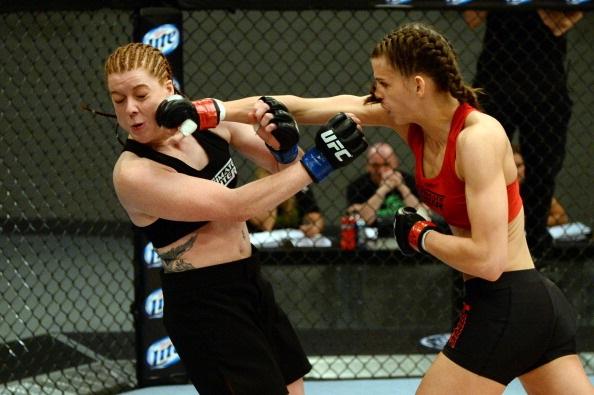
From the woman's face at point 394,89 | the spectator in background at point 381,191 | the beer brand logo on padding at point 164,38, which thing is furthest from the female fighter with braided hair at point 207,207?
the spectator in background at point 381,191

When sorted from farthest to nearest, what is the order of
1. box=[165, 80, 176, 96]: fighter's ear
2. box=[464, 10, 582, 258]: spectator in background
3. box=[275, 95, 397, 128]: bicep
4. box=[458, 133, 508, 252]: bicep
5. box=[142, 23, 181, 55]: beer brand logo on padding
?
1. box=[464, 10, 582, 258]: spectator in background
2. box=[142, 23, 181, 55]: beer brand logo on padding
3. box=[275, 95, 397, 128]: bicep
4. box=[165, 80, 176, 96]: fighter's ear
5. box=[458, 133, 508, 252]: bicep

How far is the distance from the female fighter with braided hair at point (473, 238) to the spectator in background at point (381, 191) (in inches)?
83.1

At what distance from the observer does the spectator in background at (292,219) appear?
4.55 meters

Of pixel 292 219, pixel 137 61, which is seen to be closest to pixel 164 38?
pixel 137 61

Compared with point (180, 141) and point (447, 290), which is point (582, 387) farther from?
point (447, 290)

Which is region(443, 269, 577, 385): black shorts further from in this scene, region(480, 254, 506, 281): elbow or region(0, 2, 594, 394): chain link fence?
region(0, 2, 594, 394): chain link fence

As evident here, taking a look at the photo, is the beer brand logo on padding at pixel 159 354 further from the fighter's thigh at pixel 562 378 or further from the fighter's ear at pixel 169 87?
the fighter's thigh at pixel 562 378

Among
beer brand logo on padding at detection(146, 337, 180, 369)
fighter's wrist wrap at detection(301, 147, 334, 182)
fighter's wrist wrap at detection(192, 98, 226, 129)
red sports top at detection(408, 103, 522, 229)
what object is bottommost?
beer brand logo on padding at detection(146, 337, 180, 369)

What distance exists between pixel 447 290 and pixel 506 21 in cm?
146

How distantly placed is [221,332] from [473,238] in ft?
2.18

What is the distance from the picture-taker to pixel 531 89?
3887 mm

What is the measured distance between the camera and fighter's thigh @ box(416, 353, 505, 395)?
7.12 ft

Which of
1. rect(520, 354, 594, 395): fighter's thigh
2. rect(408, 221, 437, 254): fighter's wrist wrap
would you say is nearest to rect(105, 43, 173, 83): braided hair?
rect(408, 221, 437, 254): fighter's wrist wrap

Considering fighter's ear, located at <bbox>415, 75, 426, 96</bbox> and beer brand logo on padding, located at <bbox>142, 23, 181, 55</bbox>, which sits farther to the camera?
beer brand logo on padding, located at <bbox>142, 23, 181, 55</bbox>
